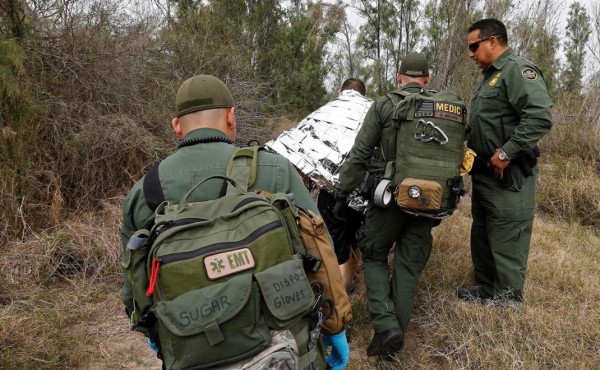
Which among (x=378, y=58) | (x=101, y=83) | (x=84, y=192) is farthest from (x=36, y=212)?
(x=378, y=58)

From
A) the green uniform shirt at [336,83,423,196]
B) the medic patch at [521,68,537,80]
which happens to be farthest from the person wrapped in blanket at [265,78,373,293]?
the medic patch at [521,68,537,80]

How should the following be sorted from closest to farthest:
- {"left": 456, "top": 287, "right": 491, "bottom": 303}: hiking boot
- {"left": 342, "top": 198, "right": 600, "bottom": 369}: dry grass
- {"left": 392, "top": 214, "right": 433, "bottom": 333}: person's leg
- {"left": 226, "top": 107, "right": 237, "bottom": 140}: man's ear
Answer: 1. {"left": 226, "top": 107, "right": 237, "bottom": 140}: man's ear
2. {"left": 342, "top": 198, "right": 600, "bottom": 369}: dry grass
3. {"left": 392, "top": 214, "right": 433, "bottom": 333}: person's leg
4. {"left": 456, "top": 287, "right": 491, "bottom": 303}: hiking boot

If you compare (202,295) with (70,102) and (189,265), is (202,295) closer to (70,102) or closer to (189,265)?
(189,265)

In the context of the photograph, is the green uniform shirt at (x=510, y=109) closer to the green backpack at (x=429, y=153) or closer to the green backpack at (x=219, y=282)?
the green backpack at (x=429, y=153)

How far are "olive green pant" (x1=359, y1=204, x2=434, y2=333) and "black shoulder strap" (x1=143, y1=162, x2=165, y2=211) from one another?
5.09 ft

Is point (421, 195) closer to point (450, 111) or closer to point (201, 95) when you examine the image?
point (450, 111)

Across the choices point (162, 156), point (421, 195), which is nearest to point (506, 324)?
point (421, 195)

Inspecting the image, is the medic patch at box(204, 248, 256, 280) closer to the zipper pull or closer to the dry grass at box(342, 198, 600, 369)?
the zipper pull

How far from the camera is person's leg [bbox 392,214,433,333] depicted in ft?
8.87

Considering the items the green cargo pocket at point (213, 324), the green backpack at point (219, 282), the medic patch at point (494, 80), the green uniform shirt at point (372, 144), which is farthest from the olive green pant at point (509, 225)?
the green cargo pocket at point (213, 324)

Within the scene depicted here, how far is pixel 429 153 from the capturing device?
2453 millimetres

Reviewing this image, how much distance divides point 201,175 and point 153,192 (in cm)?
18

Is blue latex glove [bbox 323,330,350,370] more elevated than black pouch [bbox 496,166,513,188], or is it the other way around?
black pouch [bbox 496,166,513,188]

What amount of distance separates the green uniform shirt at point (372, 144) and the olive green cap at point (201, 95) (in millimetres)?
1349
